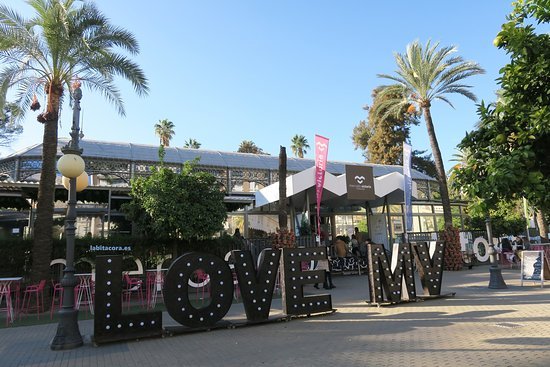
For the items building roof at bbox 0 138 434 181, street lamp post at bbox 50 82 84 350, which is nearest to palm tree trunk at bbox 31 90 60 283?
street lamp post at bbox 50 82 84 350

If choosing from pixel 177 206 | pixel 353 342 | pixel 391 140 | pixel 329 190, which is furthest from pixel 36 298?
pixel 391 140

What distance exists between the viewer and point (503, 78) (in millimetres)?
4523

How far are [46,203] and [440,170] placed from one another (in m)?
16.9

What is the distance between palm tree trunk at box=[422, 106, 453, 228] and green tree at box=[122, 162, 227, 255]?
1139 cm

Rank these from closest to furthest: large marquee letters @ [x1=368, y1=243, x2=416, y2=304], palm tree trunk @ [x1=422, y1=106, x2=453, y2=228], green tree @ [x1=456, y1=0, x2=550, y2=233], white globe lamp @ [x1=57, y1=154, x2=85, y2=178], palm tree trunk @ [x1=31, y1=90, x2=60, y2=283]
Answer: green tree @ [x1=456, y1=0, x2=550, y2=233], white globe lamp @ [x1=57, y1=154, x2=85, y2=178], large marquee letters @ [x1=368, y1=243, x2=416, y2=304], palm tree trunk @ [x1=31, y1=90, x2=60, y2=283], palm tree trunk @ [x1=422, y1=106, x2=453, y2=228]

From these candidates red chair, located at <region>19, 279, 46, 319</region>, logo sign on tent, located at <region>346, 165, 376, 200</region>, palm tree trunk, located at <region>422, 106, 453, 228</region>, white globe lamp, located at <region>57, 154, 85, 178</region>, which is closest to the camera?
white globe lamp, located at <region>57, 154, 85, 178</region>

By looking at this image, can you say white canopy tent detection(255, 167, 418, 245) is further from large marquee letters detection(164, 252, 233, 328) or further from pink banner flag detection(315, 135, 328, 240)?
large marquee letters detection(164, 252, 233, 328)

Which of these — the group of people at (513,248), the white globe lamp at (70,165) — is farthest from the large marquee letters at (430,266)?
the group of people at (513,248)

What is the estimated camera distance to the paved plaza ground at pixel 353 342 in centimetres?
534

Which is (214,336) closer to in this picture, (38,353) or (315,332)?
(315,332)

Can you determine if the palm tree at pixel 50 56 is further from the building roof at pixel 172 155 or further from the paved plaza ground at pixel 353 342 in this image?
the building roof at pixel 172 155

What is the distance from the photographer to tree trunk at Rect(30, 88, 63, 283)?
431 inches

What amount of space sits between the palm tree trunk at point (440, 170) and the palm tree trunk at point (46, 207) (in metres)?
16.4

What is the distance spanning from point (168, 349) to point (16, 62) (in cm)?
1034
